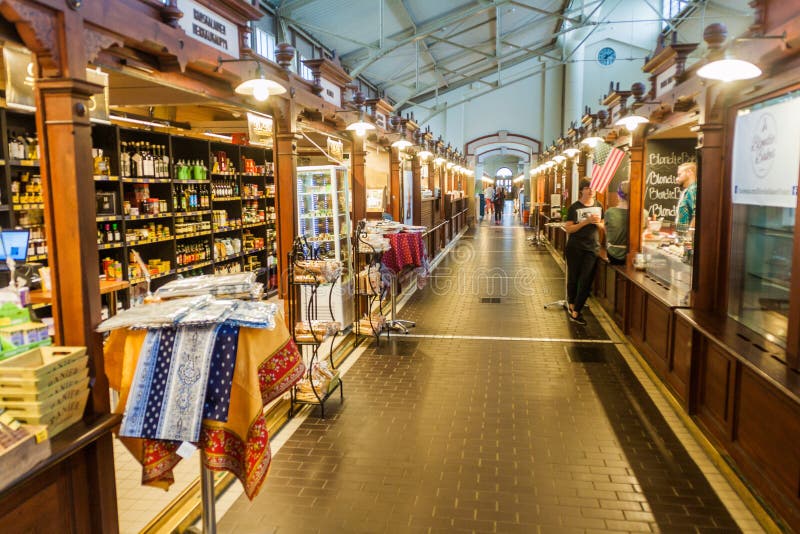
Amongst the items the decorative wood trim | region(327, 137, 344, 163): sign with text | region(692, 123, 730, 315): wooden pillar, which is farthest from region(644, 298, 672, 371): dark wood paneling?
region(327, 137, 344, 163): sign with text

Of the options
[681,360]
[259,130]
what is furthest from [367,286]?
[681,360]

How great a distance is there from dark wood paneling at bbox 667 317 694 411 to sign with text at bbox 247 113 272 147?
436cm

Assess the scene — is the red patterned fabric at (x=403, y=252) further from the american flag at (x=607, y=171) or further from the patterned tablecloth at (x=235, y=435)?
the patterned tablecloth at (x=235, y=435)

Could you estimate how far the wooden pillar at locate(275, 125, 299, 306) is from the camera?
5.69 meters

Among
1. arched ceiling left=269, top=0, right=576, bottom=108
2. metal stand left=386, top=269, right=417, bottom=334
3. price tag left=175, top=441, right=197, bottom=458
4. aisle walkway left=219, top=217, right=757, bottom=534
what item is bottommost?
aisle walkway left=219, top=217, right=757, bottom=534

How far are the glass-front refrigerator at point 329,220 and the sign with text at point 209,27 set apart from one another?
3.06m

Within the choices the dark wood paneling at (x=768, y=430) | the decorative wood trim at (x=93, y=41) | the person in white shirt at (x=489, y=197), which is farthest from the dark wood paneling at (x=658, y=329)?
the person in white shirt at (x=489, y=197)

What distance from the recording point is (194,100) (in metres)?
5.28

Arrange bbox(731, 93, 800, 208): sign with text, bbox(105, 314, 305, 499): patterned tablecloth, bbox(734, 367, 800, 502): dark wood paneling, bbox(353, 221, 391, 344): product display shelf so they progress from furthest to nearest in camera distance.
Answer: bbox(353, 221, 391, 344): product display shelf < bbox(731, 93, 800, 208): sign with text < bbox(734, 367, 800, 502): dark wood paneling < bbox(105, 314, 305, 499): patterned tablecloth

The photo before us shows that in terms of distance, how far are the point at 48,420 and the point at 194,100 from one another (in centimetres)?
352

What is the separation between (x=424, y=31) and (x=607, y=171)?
7.86 m

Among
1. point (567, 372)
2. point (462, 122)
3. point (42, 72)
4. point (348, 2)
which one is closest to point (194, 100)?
point (42, 72)

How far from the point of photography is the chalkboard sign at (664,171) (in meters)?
7.57

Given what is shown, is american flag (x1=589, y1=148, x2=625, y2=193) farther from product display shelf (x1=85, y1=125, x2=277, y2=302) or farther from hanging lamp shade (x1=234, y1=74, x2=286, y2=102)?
hanging lamp shade (x1=234, y1=74, x2=286, y2=102)
